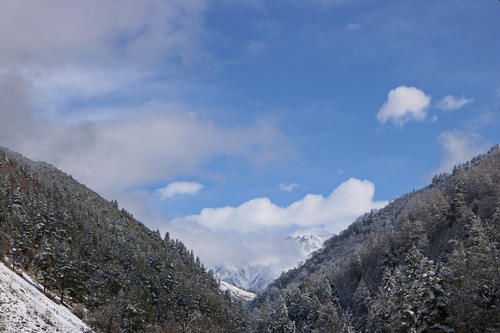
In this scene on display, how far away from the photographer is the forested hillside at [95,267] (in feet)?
272

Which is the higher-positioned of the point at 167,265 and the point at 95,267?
the point at 167,265

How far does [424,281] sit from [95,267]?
4122 inches

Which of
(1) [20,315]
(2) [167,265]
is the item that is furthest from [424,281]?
(2) [167,265]

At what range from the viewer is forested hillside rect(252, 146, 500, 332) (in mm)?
29953

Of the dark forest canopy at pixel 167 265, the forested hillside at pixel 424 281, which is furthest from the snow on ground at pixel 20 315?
the forested hillside at pixel 424 281

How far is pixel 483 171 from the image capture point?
472 ft

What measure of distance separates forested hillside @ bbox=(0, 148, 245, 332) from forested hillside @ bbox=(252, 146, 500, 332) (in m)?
25.4

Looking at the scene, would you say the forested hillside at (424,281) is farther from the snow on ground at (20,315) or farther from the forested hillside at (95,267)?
the snow on ground at (20,315)

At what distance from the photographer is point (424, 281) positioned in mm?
30547

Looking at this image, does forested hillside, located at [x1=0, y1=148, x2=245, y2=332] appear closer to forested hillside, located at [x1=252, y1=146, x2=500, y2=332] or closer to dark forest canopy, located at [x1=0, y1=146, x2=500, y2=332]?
dark forest canopy, located at [x1=0, y1=146, x2=500, y2=332]

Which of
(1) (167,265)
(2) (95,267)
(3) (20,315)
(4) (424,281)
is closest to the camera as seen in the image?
(4) (424,281)

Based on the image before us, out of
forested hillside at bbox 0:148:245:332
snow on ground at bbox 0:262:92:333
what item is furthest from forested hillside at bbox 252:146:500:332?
snow on ground at bbox 0:262:92:333

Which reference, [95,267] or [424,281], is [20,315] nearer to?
[424,281]

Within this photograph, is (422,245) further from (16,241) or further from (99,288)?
(16,241)
